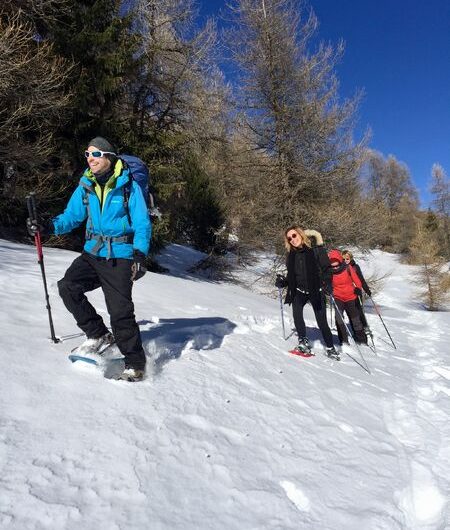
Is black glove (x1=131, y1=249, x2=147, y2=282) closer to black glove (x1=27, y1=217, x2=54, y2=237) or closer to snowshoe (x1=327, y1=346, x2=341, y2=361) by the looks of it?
black glove (x1=27, y1=217, x2=54, y2=237)

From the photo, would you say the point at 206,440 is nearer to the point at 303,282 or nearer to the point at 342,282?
the point at 303,282

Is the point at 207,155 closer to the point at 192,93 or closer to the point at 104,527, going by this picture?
the point at 192,93

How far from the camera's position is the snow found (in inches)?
83.1

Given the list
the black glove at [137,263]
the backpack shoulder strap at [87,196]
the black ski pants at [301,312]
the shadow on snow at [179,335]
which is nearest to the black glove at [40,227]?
the backpack shoulder strap at [87,196]

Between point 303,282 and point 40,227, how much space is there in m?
3.84

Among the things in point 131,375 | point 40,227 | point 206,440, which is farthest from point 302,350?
point 40,227

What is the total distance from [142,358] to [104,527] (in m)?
1.68

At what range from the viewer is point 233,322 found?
271 inches

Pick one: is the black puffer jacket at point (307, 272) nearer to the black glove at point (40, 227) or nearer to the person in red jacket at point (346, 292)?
the person in red jacket at point (346, 292)

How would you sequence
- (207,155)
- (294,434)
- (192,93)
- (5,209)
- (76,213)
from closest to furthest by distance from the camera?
(294,434)
(76,213)
(5,209)
(192,93)
(207,155)

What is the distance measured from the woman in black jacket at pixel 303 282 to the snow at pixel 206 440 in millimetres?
666

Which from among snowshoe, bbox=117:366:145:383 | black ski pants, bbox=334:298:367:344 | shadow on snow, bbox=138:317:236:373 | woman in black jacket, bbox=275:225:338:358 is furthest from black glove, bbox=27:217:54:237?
black ski pants, bbox=334:298:367:344

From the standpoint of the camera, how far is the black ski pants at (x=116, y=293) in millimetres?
3422

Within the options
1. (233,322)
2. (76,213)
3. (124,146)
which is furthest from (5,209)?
(76,213)
